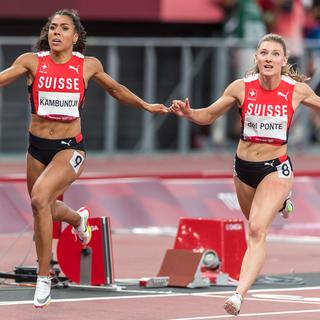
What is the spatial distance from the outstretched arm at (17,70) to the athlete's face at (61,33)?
0.74 ft

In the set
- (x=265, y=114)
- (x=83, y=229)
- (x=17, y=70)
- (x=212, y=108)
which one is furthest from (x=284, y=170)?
(x=17, y=70)

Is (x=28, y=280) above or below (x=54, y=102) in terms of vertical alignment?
below

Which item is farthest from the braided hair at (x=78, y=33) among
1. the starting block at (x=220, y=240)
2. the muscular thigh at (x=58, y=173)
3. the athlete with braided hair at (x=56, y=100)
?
the starting block at (x=220, y=240)

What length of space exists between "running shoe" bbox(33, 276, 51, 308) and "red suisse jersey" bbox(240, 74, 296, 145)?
196 cm

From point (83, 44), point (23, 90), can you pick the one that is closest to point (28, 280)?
point (83, 44)

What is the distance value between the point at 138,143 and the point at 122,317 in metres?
14.8

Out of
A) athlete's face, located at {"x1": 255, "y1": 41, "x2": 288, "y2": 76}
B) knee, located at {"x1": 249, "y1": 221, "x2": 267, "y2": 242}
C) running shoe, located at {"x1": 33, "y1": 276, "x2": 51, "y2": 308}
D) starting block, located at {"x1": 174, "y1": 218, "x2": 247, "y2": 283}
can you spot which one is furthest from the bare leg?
starting block, located at {"x1": 174, "y1": 218, "x2": 247, "y2": 283}

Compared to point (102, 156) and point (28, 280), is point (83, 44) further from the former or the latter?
point (102, 156)

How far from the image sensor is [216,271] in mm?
14812

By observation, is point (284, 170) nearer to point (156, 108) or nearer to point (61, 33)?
point (156, 108)

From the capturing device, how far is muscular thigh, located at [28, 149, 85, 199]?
13.1m

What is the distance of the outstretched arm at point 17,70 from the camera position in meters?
13.4

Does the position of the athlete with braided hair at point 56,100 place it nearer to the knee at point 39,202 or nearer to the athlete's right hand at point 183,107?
the knee at point 39,202

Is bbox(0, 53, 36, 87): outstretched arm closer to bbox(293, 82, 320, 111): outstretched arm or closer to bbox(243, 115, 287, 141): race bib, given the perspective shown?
bbox(243, 115, 287, 141): race bib
